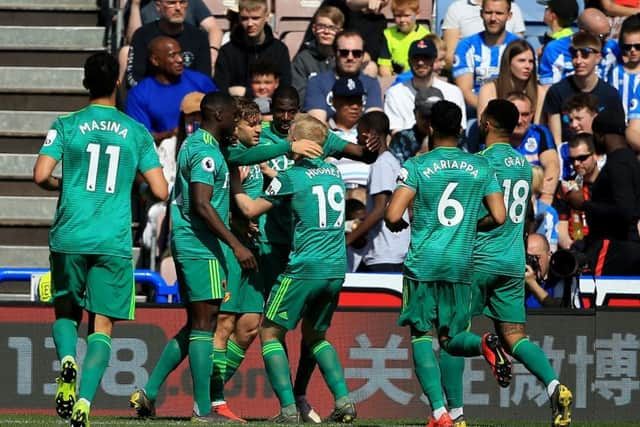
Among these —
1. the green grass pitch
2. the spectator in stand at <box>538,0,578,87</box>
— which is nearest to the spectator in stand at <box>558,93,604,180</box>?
the spectator in stand at <box>538,0,578,87</box>

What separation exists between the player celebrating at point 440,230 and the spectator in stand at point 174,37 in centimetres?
555

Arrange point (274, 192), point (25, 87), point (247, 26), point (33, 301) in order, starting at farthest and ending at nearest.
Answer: point (25, 87) → point (247, 26) → point (33, 301) → point (274, 192)

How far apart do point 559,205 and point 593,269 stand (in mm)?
1995

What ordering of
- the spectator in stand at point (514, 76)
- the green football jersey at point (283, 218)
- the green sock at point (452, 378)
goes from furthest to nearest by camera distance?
1. the spectator in stand at point (514, 76)
2. the green football jersey at point (283, 218)
3. the green sock at point (452, 378)

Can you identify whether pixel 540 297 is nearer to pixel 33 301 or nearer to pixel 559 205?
pixel 559 205

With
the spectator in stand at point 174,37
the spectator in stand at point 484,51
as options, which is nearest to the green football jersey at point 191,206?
the spectator in stand at point 174,37

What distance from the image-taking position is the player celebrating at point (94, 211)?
9594mm

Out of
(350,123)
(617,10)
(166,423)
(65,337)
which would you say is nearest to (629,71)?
(617,10)

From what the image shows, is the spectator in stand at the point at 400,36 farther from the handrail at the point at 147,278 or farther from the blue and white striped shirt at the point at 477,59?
the handrail at the point at 147,278

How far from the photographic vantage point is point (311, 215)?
1077 centimetres

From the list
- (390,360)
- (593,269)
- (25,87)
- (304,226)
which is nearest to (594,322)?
(593,269)

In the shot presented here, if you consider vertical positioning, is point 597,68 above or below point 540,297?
above

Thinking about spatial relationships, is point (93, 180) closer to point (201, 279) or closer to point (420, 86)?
point (201, 279)

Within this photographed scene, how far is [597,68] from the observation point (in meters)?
16.3
